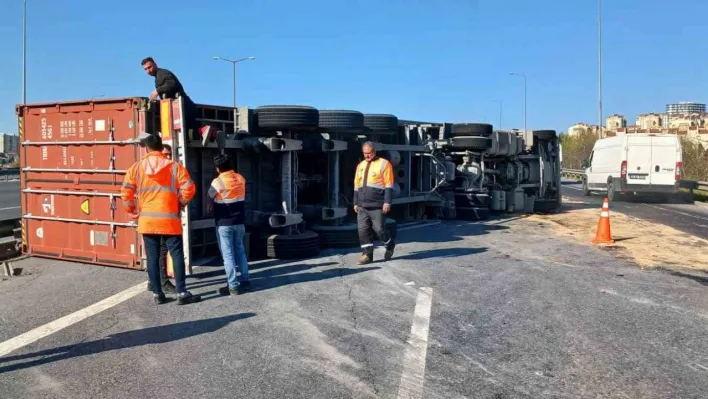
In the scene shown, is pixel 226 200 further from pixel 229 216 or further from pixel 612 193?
pixel 612 193

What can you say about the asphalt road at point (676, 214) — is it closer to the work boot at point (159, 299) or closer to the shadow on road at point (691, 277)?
the shadow on road at point (691, 277)

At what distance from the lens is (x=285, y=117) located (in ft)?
28.1

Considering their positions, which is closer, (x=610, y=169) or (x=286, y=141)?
(x=286, y=141)

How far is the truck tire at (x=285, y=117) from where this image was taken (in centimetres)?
855

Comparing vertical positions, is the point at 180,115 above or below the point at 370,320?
above

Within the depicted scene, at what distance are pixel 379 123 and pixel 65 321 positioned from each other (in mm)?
6775

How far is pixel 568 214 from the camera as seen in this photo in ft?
53.3

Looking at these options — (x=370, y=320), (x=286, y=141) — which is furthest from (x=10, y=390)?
(x=286, y=141)

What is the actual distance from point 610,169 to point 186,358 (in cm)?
2084

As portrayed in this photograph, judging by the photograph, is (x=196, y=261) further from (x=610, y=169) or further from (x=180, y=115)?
(x=610, y=169)

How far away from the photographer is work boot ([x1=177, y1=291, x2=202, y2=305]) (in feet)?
19.4

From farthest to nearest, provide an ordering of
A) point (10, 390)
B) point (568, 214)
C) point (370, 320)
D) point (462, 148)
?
point (568, 214), point (462, 148), point (370, 320), point (10, 390)

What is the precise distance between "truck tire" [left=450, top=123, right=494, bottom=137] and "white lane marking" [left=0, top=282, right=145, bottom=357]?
942cm

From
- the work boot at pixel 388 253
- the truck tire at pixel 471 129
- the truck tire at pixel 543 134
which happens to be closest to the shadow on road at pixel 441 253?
the work boot at pixel 388 253
